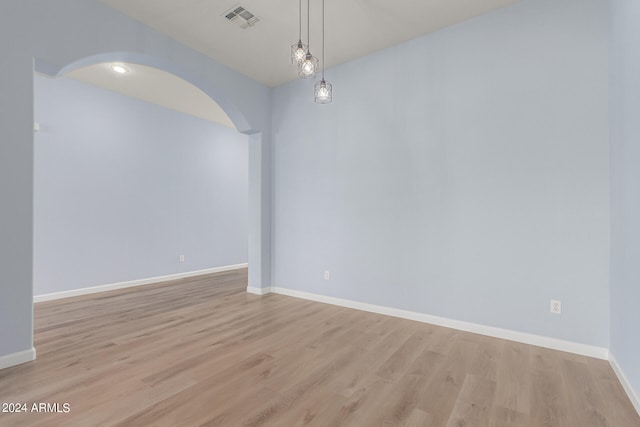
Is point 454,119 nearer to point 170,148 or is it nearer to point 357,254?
point 357,254

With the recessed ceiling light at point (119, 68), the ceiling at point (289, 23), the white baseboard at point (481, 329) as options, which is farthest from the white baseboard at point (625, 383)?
the recessed ceiling light at point (119, 68)

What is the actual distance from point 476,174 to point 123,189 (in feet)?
16.6

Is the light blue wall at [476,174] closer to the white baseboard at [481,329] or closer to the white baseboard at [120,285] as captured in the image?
the white baseboard at [481,329]

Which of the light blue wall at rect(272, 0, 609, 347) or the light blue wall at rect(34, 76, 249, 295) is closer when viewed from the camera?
the light blue wall at rect(272, 0, 609, 347)

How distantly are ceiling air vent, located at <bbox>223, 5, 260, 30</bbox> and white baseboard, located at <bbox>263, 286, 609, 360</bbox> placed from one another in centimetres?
328

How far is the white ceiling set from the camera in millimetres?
3955

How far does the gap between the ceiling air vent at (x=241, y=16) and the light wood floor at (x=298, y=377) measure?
3106 millimetres

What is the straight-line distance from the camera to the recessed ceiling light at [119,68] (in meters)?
3.80

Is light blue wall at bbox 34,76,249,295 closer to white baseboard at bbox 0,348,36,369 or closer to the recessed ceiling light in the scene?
the recessed ceiling light

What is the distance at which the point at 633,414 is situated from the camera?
168 cm

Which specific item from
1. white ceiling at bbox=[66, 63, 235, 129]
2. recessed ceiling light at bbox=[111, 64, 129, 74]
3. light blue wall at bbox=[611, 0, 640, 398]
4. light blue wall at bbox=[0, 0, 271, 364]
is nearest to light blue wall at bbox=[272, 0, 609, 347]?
light blue wall at bbox=[611, 0, 640, 398]

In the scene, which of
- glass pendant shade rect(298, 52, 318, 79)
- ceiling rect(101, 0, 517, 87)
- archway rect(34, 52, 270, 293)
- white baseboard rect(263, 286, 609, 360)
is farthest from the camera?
archway rect(34, 52, 270, 293)

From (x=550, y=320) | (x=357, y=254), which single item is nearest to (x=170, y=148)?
(x=357, y=254)

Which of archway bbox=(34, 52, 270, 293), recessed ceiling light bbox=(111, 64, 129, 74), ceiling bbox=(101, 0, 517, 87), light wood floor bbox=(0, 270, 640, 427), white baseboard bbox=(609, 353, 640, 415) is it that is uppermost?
ceiling bbox=(101, 0, 517, 87)
